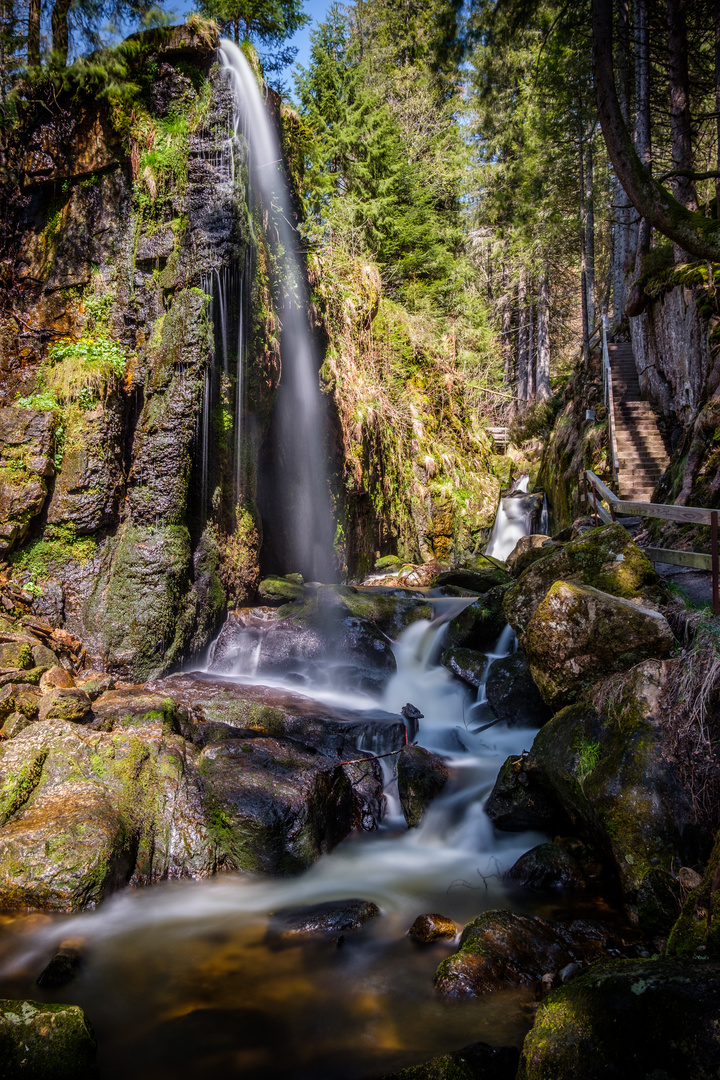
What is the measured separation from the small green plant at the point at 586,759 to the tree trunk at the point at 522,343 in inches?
909

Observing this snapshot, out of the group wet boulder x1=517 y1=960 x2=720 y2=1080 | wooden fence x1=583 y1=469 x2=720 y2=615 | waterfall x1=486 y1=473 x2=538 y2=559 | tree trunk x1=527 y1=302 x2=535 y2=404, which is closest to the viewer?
wet boulder x1=517 y1=960 x2=720 y2=1080

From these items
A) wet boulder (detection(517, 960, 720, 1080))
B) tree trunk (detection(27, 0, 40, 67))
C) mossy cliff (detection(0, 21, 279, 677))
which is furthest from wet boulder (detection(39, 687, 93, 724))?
tree trunk (detection(27, 0, 40, 67))

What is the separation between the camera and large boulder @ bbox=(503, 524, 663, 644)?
5.85m

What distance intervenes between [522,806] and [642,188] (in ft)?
17.4

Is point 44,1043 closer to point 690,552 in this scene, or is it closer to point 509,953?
point 509,953

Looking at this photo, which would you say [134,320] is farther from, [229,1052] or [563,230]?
[563,230]

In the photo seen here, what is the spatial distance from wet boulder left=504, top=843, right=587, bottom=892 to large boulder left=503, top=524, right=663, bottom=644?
83.7 inches

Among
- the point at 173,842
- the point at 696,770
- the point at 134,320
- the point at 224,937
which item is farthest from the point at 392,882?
the point at 134,320

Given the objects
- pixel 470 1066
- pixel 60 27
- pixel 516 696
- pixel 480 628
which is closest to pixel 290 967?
pixel 470 1066

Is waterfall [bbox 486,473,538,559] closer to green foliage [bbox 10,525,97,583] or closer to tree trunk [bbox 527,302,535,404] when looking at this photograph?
tree trunk [bbox 527,302,535,404]

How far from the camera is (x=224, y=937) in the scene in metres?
4.50

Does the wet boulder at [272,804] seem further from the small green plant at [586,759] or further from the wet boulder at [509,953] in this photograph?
the small green plant at [586,759]

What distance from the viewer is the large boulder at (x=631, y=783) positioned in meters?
3.97

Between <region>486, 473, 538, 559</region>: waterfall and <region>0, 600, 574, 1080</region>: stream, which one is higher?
<region>486, 473, 538, 559</region>: waterfall
